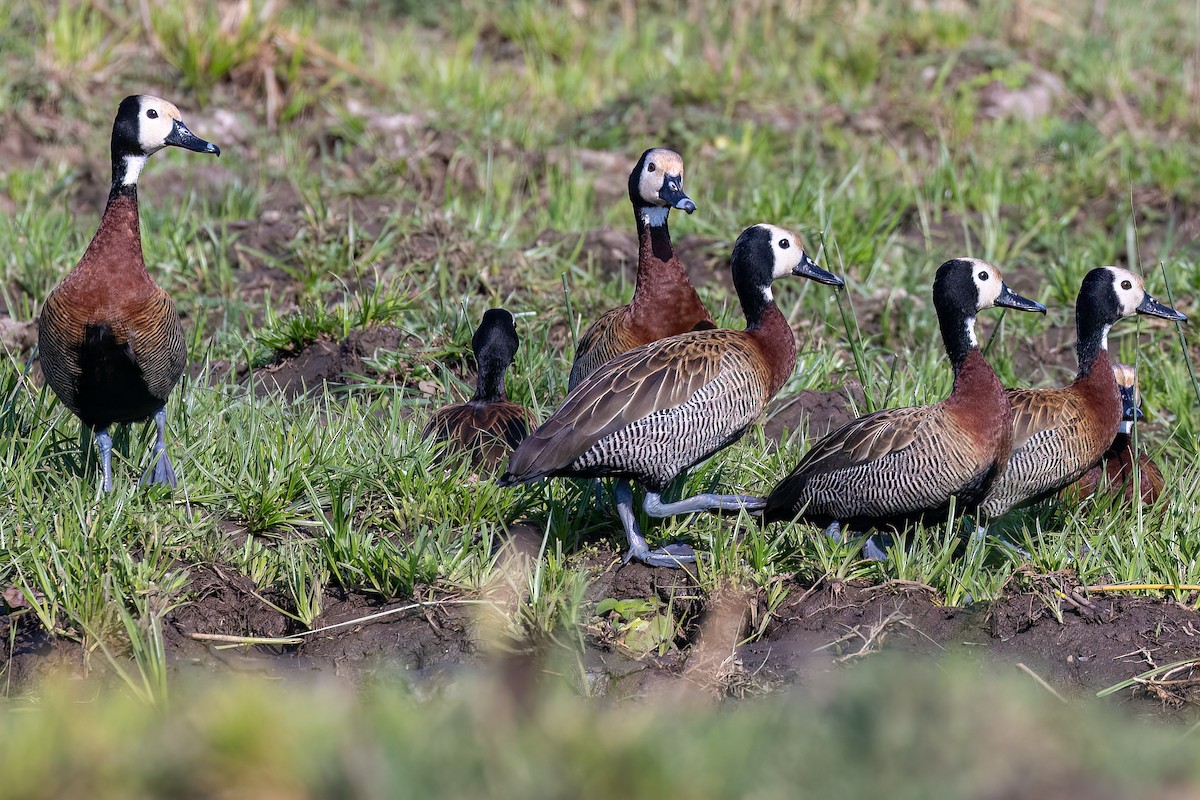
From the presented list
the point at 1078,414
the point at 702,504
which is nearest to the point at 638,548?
the point at 702,504

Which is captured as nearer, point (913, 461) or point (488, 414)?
point (913, 461)

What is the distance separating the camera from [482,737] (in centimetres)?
211

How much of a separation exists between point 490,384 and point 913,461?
180 centimetres

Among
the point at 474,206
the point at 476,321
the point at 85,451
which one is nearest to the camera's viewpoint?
the point at 85,451

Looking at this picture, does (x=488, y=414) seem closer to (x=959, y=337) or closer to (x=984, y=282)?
(x=959, y=337)

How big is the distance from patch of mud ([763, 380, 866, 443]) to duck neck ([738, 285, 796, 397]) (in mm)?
805

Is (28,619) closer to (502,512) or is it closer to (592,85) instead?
(502,512)

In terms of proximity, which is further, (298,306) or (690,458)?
(298,306)

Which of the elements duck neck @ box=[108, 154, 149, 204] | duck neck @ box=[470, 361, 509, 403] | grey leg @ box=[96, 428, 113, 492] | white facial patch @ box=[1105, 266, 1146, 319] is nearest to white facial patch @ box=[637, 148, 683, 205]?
duck neck @ box=[470, 361, 509, 403]

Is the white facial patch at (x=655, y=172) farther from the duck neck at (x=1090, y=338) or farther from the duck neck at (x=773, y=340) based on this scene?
the duck neck at (x=1090, y=338)

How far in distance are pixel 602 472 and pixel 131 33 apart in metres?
5.76

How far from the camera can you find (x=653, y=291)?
223 inches

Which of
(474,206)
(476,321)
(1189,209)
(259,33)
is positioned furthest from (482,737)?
(259,33)

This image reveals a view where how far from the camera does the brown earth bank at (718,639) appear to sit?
13.5ft
